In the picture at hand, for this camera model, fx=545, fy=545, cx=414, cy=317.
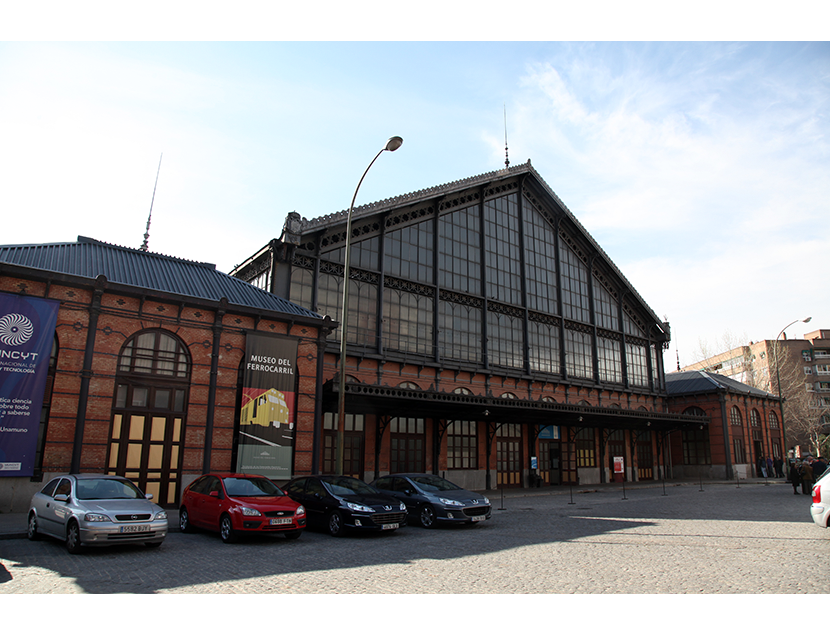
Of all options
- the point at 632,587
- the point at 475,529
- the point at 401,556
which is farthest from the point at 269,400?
the point at 632,587

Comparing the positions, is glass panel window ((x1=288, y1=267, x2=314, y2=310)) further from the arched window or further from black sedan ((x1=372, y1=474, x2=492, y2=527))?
the arched window

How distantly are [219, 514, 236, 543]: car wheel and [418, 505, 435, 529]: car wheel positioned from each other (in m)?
5.55

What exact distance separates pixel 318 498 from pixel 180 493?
6.41m

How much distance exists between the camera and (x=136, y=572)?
875 centimetres

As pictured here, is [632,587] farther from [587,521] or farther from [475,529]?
[587,521]

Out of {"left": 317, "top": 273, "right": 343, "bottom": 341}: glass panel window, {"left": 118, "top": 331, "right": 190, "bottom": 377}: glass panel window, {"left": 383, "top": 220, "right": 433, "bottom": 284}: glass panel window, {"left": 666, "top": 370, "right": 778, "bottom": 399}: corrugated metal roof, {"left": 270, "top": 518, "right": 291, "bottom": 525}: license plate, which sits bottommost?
{"left": 270, "top": 518, "right": 291, "bottom": 525}: license plate

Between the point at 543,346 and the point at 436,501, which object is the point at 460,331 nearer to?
the point at 543,346

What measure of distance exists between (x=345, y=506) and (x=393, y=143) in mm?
10658

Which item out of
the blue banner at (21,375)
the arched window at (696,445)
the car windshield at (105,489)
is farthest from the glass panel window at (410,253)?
the arched window at (696,445)

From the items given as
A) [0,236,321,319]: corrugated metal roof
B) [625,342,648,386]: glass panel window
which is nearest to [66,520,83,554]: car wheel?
[0,236,321,319]: corrugated metal roof

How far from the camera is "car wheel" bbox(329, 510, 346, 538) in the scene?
1366cm

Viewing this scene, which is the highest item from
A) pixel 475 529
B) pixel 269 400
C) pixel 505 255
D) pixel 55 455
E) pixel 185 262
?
pixel 505 255

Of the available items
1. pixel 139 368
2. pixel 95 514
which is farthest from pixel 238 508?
pixel 139 368

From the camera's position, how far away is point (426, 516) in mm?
15734
